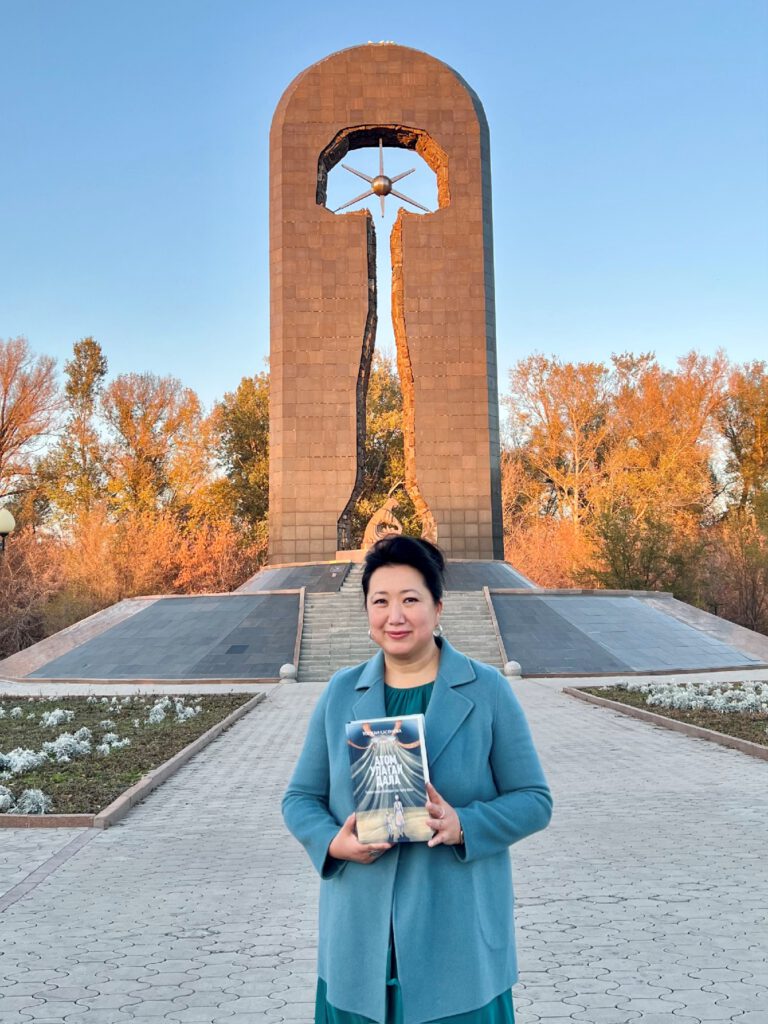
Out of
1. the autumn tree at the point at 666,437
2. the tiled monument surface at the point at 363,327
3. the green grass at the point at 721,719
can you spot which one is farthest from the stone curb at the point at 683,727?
the autumn tree at the point at 666,437

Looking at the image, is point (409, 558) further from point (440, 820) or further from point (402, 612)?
point (440, 820)

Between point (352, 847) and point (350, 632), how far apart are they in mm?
16329

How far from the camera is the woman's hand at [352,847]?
73.4 inches

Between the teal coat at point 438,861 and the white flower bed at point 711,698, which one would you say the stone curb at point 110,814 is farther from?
the white flower bed at point 711,698

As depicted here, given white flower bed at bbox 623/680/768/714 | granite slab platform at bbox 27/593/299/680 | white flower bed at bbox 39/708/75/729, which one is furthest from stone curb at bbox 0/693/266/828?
granite slab platform at bbox 27/593/299/680

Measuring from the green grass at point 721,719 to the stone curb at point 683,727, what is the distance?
0.11 metres

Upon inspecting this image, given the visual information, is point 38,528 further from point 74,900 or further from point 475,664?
point 475,664

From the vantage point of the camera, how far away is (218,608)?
63.3ft

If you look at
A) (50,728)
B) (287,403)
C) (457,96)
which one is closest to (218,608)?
(287,403)

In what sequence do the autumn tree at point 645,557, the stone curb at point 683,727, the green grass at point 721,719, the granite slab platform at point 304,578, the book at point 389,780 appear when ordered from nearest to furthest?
the book at point 389,780 → the stone curb at point 683,727 → the green grass at point 721,719 → the granite slab platform at point 304,578 → the autumn tree at point 645,557

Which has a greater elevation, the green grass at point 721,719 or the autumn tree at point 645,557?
the autumn tree at point 645,557

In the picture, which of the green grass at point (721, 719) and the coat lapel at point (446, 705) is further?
the green grass at point (721, 719)

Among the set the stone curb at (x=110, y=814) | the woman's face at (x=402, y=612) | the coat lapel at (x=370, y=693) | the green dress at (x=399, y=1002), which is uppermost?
→ the woman's face at (x=402, y=612)

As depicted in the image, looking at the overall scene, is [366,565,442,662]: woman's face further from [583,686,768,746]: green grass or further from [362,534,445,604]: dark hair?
[583,686,768,746]: green grass
